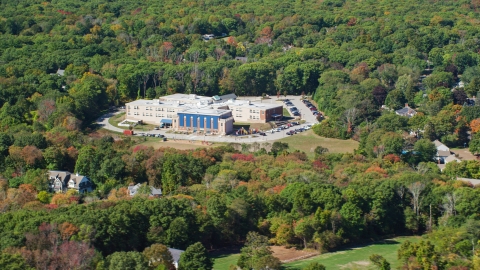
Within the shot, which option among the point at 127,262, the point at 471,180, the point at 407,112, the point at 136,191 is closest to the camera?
the point at 127,262

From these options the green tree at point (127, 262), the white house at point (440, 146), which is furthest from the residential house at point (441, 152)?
the green tree at point (127, 262)

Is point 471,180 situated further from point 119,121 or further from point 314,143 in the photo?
point 119,121

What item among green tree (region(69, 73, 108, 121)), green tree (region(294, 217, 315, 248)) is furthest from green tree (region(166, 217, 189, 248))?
green tree (region(69, 73, 108, 121))

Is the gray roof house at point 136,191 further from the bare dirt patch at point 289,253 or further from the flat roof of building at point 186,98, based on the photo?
the flat roof of building at point 186,98

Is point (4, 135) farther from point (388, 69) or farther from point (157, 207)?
point (388, 69)

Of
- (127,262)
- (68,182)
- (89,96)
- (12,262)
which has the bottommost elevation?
(68,182)

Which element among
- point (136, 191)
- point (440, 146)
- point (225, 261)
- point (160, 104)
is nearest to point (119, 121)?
point (160, 104)
